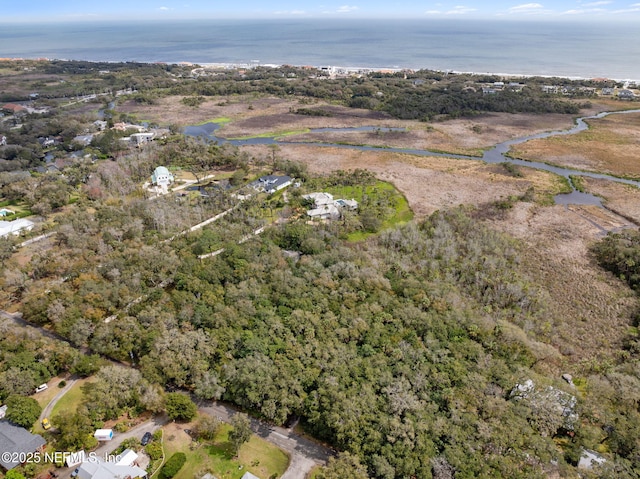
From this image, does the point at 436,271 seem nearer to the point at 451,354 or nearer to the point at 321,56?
the point at 451,354

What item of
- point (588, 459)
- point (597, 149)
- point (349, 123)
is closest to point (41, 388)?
point (588, 459)

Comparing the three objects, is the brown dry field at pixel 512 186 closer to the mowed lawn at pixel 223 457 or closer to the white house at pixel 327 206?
the white house at pixel 327 206

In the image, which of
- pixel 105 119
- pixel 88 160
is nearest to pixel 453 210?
pixel 88 160

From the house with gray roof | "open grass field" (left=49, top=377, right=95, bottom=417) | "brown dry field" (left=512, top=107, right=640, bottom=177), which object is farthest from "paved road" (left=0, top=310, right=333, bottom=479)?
"brown dry field" (left=512, top=107, right=640, bottom=177)

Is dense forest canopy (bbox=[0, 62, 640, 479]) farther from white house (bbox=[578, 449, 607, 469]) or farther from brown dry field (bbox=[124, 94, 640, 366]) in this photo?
brown dry field (bbox=[124, 94, 640, 366])

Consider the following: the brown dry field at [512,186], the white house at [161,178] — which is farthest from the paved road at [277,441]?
the white house at [161,178]

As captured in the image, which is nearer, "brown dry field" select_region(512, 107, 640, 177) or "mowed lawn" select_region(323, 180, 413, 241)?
"mowed lawn" select_region(323, 180, 413, 241)

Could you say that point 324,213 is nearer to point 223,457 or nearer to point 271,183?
point 271,183
